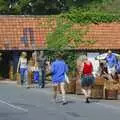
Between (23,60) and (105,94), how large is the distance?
829 centimetres

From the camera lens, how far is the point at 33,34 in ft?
125

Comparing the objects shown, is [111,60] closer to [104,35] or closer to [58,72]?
[104,35]

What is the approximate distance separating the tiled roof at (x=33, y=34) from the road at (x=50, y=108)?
13.2 m

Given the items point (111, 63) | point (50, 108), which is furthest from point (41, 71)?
point (50, 108)

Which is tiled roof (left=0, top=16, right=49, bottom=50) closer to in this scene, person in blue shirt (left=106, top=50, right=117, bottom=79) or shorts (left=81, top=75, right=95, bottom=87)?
person in blue shirt (left=106, top=50, right=117, bottom=79)

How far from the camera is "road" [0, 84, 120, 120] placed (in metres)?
16.5

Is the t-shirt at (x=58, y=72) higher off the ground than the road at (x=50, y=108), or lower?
higher

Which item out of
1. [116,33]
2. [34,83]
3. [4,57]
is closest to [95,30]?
[116,33]

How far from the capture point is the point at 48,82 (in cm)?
3403

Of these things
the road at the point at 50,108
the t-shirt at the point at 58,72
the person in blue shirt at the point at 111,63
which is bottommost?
the road at the point at 50,108

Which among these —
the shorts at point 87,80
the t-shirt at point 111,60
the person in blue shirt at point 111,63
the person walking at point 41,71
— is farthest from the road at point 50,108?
the t-shirt at point 111,60

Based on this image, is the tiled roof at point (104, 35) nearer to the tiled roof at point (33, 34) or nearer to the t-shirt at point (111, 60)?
the tiled roof at point (33, 34)

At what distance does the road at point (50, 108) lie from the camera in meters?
16.5

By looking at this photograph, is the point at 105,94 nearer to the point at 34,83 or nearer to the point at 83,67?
the point at 83,67
